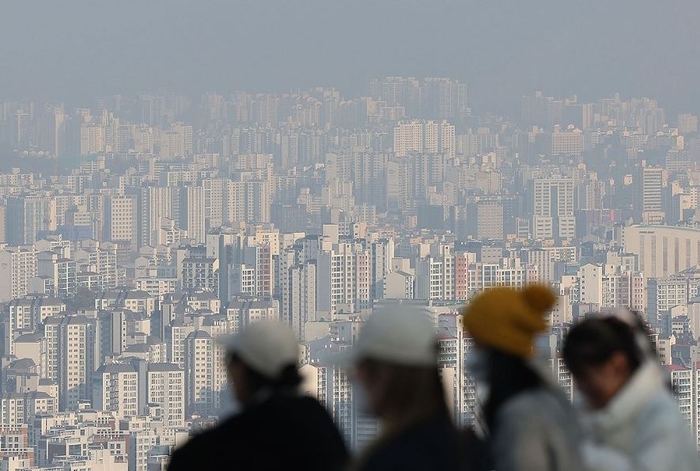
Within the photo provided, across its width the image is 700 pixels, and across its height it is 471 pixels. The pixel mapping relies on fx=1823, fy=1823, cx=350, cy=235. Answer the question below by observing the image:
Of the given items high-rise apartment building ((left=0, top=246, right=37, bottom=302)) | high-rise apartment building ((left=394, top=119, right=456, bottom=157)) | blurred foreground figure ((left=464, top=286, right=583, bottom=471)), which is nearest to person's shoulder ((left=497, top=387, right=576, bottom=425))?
blurred foreground figure ((left=464, top=286, right=583, bottom=471))

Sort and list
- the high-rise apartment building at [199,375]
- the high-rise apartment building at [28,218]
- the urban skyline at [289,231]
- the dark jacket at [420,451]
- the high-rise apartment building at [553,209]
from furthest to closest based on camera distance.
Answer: the high-rise apartment building at [28,218]
the high-rise apartment building at [553,209]
the urban skyline at [289,231]
the high-rise apartment building at [199,375]
the dark jacket at [420,451]

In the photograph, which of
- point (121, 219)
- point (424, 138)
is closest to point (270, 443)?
point (121, 219)

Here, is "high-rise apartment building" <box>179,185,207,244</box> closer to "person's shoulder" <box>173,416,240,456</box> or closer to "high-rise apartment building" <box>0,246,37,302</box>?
"high-rise apartment building" <box>0,246,37,302</box>

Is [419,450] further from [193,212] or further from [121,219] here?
[193,212]

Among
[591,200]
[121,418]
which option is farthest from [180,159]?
[121,418]

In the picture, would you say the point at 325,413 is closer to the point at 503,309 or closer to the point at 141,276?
the point at 503,309

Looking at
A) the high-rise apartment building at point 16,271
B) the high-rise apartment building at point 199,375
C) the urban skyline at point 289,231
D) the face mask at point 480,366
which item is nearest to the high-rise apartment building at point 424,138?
the urban skyline at point 289,231

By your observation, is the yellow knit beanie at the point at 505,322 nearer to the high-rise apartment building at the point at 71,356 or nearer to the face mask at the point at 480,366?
the face mask at the point at 480,366

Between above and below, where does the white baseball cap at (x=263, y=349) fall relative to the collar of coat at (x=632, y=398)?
above
